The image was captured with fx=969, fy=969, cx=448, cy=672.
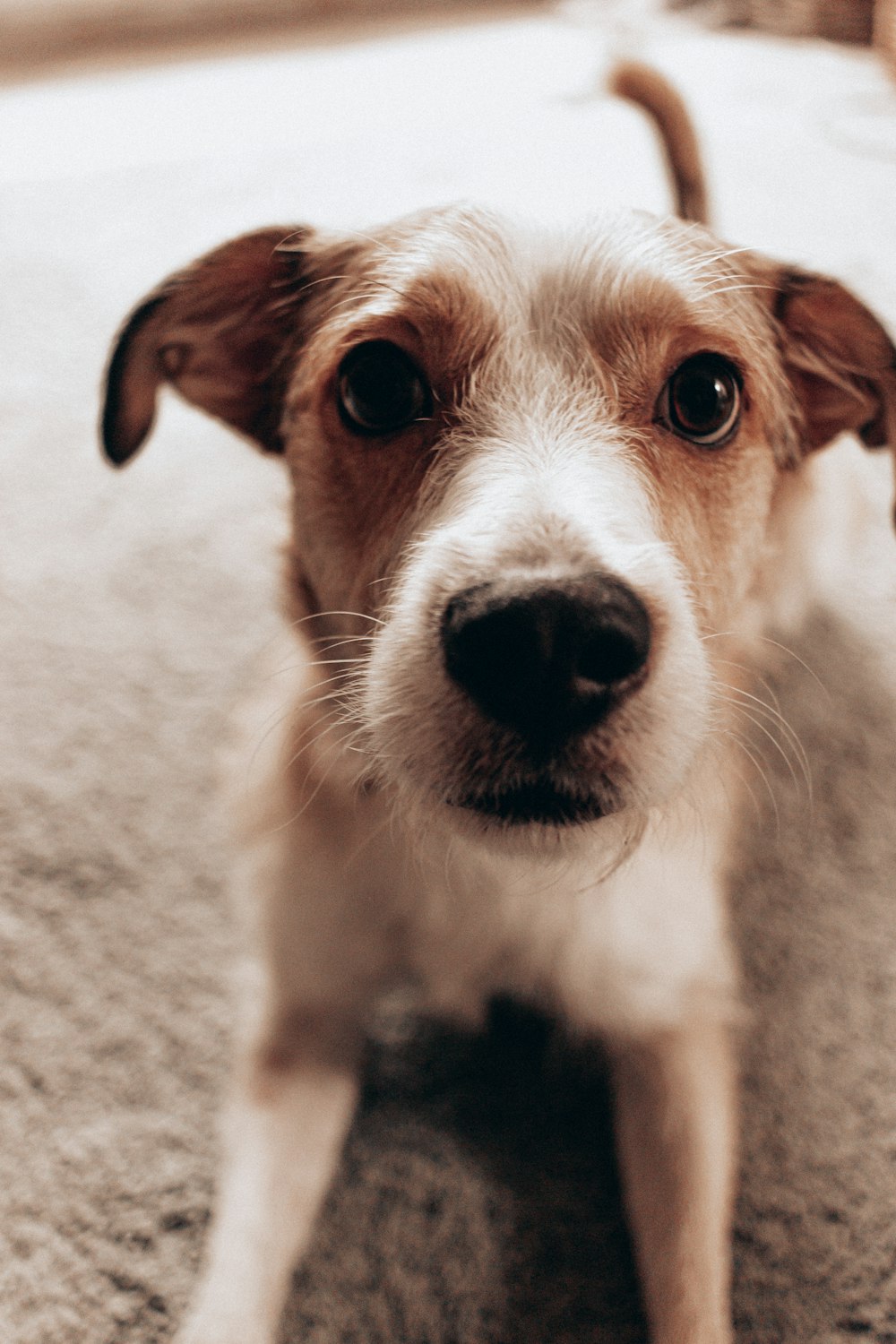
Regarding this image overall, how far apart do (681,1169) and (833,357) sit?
1.20 m

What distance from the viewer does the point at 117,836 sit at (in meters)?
1.87

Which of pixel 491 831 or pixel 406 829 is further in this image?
pixel 406 829

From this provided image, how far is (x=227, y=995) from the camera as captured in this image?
168 cm

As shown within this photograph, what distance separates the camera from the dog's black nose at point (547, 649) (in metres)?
0.91

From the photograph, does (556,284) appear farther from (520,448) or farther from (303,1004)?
(303,1004)

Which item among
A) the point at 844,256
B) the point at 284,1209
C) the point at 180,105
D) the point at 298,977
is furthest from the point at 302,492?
the point at 180,105

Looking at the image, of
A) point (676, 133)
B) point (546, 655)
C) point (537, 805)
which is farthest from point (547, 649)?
point (676, 133)

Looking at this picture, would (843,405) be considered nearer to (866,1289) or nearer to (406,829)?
(406,829)

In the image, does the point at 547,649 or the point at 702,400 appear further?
the point at 702,400

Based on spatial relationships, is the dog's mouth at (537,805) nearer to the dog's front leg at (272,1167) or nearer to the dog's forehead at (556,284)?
the dog's forehead at (556,284)

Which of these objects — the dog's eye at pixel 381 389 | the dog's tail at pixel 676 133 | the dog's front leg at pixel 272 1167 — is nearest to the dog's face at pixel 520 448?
the dog's eye at pixel 381 389

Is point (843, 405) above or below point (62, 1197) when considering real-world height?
above

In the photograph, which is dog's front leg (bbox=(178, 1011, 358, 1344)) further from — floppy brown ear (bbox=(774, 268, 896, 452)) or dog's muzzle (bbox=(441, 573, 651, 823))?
floppy brown ear (bbox=(774, 268, 896, 452))

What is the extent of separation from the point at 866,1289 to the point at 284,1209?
0.81 metres
